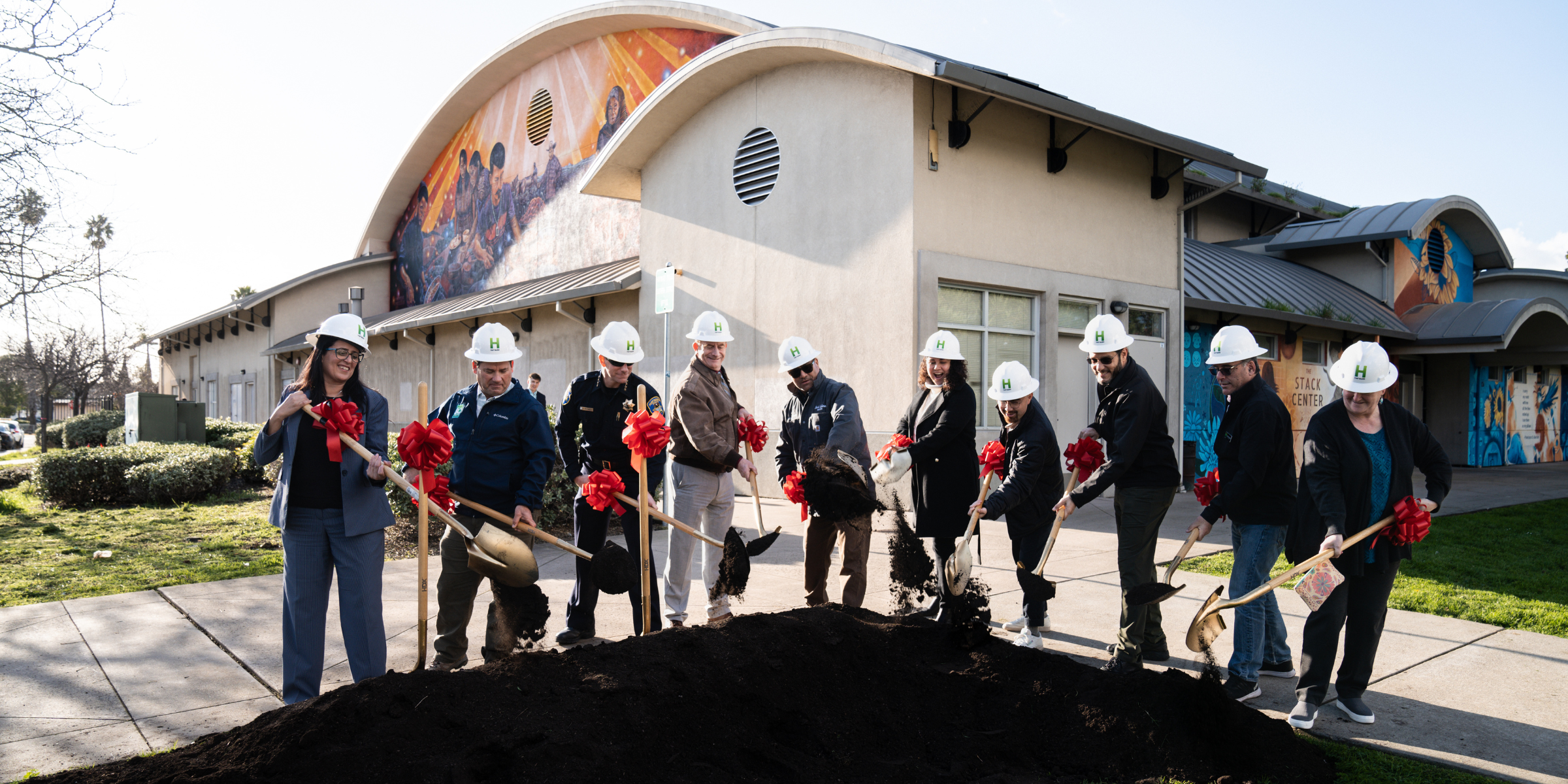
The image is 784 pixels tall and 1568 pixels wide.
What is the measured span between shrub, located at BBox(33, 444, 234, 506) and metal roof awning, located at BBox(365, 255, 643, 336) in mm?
5881

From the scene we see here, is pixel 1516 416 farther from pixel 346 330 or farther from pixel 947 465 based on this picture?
pixel 346 330

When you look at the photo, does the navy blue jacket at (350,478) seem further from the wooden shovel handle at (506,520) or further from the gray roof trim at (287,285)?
the gray roof trim at (287,285)

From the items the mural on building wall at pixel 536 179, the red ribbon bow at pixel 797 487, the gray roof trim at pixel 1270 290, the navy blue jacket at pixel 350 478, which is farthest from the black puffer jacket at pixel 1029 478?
the mural on building wall at pixel 536 179

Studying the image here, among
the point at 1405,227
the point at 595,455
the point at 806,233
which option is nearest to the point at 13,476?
the point at 806,233

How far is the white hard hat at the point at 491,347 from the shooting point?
14.9 feet

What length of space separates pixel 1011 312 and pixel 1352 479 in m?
7.54

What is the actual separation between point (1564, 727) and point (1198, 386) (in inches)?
437

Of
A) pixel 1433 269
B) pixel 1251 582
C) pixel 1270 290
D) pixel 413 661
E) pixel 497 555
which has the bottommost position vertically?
pixel 413 661

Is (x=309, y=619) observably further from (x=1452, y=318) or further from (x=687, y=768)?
(x=1452, y=318)

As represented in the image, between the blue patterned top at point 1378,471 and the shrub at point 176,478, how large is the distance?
50.6 ft

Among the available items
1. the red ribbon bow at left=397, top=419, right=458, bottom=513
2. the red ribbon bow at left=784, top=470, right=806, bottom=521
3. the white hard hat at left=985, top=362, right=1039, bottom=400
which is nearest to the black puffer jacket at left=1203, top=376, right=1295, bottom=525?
the white hard hat at left=985, top=362, right=1039, bottom=400

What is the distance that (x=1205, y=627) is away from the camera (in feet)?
13.2

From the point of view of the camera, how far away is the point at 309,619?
389cm

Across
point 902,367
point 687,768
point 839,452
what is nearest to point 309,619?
point 687,768
